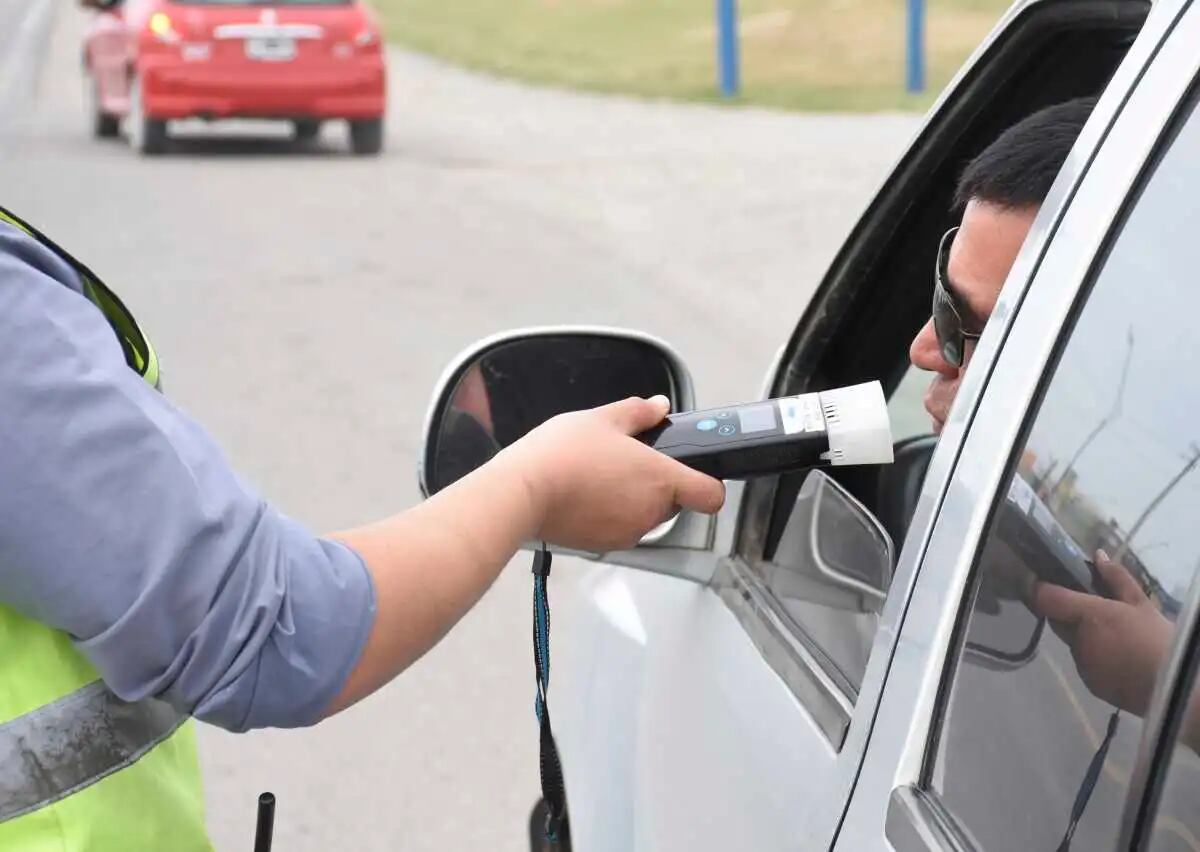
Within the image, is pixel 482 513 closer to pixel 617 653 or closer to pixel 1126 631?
pixel 1126 631

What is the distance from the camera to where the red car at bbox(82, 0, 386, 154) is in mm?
14297

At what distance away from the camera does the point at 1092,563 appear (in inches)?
53.6

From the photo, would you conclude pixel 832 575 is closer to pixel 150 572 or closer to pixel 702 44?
pixel 150 572

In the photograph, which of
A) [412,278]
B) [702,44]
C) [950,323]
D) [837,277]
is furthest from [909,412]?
[702,44]

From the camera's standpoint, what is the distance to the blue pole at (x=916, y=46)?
18.3m

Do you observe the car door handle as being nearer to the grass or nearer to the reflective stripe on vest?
the reflective stripe on vest

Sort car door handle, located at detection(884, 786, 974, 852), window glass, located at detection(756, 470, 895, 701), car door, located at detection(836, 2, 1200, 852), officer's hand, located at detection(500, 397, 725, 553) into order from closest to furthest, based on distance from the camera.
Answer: car door, located at detection(836, 2, 1200, 852)
car door handle, located at detection(884, 786, 974, 852)
officer's hand, located at detection(500, 397, 725, 553)
window glass, located at detection(756, 470, 895, 701)

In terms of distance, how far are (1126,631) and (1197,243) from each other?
0.26 meters

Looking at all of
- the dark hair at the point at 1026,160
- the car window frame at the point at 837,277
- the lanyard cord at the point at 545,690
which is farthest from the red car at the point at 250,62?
the lanyard cord at the point at 545,690

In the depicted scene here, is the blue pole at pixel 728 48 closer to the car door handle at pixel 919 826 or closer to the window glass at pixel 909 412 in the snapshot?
the window glass at pixel 909 412

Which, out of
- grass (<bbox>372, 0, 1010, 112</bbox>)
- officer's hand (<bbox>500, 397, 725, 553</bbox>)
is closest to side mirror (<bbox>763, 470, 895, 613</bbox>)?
officer's hand (<bbox>500, 397, 725, 553</bbox>)

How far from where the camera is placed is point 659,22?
29.2 metres

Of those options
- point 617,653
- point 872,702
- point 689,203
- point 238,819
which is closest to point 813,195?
point 689,203

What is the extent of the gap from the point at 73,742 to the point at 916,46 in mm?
18117
